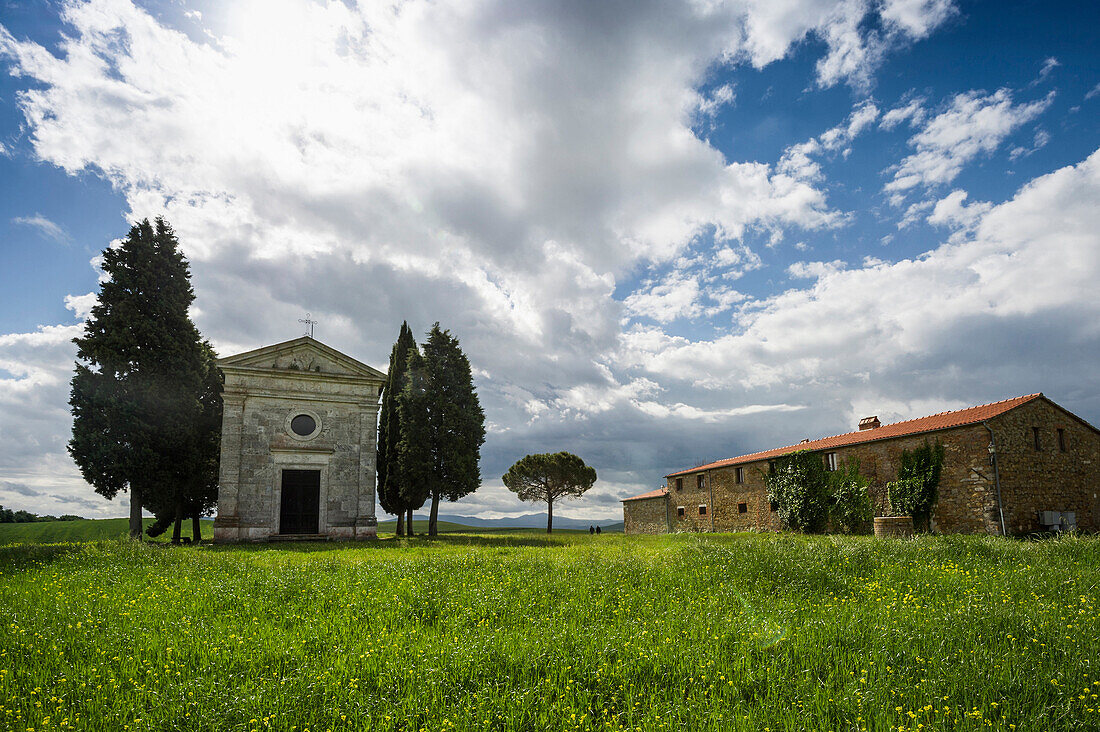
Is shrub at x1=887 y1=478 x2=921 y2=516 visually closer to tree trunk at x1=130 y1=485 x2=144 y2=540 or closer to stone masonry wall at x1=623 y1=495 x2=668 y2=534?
stone masonry wall at x1=623 y1=495 x2=668 y2=534

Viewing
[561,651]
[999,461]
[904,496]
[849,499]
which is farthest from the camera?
[849,499]

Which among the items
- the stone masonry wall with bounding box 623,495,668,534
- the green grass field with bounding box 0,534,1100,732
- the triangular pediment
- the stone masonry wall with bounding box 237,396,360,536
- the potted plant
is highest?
the triangular pediment

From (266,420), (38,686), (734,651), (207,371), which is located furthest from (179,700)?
(207,371)

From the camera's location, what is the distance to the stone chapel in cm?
2478

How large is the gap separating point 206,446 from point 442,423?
443 inches

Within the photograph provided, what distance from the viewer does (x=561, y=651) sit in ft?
21.0

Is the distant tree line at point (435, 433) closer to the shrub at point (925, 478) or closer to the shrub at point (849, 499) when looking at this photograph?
the shrub at point (849, 499)

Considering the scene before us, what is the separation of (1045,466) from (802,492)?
982 centimetres

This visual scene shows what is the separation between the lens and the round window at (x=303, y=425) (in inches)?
1030

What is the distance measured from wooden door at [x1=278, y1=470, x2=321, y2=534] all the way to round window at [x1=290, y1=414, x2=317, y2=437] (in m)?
1.74

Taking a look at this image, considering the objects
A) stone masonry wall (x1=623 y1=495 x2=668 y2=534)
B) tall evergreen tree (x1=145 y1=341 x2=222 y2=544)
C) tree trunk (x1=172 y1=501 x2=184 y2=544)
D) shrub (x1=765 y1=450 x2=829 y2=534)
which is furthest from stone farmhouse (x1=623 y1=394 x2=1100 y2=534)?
tree trunk (x1=172 y1=501 x2=184 y2=544)

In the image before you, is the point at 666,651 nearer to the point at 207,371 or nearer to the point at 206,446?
the point at 206,446

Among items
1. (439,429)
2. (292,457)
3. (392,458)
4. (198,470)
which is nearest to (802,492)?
(439,429)

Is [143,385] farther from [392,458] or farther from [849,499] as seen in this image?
[849,499]
